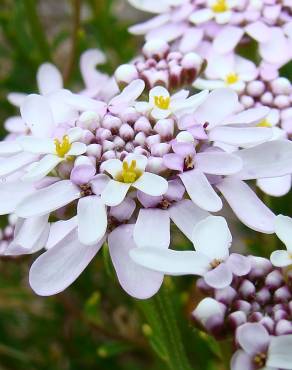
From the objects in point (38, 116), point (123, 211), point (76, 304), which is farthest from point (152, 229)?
point (76, 304)

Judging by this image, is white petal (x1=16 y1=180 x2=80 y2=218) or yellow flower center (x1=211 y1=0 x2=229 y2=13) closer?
white petal (x1=16 y1=180 x2=80 y2=218)

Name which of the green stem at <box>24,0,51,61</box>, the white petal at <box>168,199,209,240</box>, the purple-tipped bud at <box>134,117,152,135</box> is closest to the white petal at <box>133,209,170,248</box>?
the white petal at <box>168,199,209,240</box>

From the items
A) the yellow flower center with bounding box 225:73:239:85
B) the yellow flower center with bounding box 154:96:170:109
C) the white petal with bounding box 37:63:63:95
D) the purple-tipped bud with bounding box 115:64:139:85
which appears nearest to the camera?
the yellow flower center with bounding box 154:96:170:109

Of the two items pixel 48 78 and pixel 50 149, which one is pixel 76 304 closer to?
pixel 48 78

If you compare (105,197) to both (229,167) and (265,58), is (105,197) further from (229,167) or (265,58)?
(265,58)

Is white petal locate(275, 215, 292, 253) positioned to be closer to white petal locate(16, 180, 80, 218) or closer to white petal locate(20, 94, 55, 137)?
white petal locate(16, 180, 80, 218)

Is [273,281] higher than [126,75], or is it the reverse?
[126,75]
